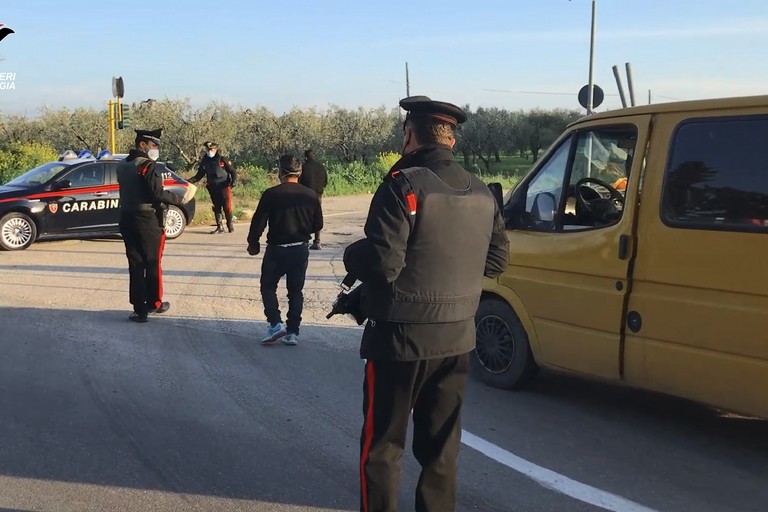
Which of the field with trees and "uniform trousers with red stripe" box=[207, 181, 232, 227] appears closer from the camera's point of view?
"uniform trousers with red stripe" box=[207, 181, 232, 227]

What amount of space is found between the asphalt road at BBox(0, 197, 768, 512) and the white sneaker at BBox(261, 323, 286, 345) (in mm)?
125

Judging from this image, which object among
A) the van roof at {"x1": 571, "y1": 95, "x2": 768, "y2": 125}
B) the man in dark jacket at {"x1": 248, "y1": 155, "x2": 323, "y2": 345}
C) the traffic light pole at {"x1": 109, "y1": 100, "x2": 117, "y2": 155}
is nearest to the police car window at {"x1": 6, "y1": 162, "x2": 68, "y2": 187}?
the traffic light pole at {"x1": 109, "y1": 100, "x2": 117, "y2": 155}

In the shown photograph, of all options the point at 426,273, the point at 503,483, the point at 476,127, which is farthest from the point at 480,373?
the point at 476,127

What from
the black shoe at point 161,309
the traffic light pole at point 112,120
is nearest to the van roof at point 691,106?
the black shoe at point 161,309

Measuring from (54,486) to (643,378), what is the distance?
3.56 metres

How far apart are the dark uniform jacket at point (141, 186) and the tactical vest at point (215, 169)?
7.37 metres

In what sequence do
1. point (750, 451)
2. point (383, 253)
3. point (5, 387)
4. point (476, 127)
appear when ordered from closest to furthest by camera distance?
point (383, 253) → point (750, 451) → point (5, 387) → point (476, 127)

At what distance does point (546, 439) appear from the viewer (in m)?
5.06

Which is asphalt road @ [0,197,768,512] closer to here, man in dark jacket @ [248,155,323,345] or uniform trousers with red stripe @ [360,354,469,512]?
man in dark jacket @ [248,155,323,345]

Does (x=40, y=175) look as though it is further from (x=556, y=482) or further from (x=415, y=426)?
(x=415, y=426)

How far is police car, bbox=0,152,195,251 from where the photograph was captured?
Answer: 13.8 metres

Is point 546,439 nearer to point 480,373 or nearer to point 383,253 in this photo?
point 480,373

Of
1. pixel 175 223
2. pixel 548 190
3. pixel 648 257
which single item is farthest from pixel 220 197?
pixel 648 257

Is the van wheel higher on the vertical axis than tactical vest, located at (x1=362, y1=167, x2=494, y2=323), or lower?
lower
